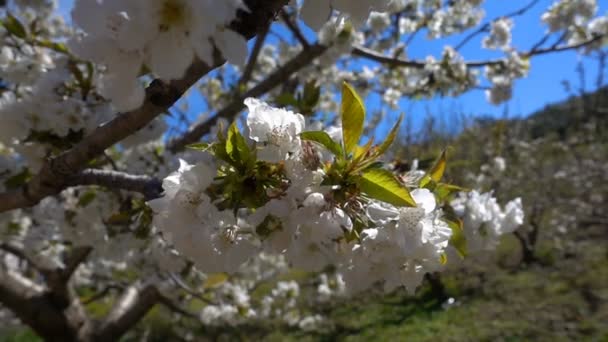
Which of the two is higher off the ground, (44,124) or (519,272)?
(44,124)

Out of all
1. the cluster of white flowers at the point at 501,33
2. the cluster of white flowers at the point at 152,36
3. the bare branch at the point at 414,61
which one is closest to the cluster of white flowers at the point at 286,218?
the cluster of white flowers at the point at 152,36

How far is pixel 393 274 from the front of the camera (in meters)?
0.88

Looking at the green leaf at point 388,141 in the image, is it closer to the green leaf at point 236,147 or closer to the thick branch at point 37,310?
the green leaf at point 236,147

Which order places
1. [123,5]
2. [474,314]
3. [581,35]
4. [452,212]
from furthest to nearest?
[474,314] → [581,35] → [452,212] → [123,5]

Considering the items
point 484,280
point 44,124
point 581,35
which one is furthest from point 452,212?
point 484,280

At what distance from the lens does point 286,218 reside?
78cm

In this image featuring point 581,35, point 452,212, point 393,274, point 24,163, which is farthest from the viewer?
point 581,35

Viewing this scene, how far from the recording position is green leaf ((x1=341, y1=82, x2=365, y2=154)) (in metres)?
0.73

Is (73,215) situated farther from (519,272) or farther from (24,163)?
(519,272)

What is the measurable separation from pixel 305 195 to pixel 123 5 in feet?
1.38

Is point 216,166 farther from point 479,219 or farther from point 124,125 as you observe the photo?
point 479,219

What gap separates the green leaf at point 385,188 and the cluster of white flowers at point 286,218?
46mm

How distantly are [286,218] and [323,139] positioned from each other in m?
0.16

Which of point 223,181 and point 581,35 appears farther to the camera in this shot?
point 581,35
